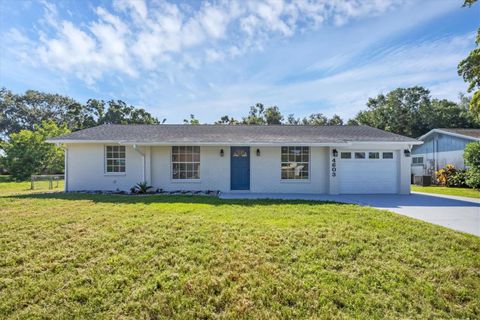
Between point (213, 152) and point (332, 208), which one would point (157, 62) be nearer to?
point (213, 152)

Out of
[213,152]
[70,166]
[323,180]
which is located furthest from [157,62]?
[323,180]

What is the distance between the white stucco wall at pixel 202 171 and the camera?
1141cm

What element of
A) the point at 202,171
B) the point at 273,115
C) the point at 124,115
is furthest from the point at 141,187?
the point at 273,115

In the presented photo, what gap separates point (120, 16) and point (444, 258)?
12.5m

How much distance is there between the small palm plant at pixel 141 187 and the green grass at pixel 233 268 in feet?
14.4

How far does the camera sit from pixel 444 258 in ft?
13.8

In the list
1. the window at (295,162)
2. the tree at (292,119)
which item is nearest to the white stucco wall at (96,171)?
the window at (295,162)

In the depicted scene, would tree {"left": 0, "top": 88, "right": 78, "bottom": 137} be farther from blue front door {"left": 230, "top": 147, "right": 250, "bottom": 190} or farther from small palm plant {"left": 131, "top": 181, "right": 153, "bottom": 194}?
blue front door {"left": 230, "top": 147, "right": 250, "bottom": 190}

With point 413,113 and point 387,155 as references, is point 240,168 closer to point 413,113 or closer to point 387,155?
point 387,155

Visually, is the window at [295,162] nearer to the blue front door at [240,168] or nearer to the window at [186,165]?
the blue front door at [240,168]

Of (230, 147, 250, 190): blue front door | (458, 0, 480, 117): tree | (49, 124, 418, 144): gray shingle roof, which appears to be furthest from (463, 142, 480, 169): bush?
(230, 147, 250, 190): blue front door

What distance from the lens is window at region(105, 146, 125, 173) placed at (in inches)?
454

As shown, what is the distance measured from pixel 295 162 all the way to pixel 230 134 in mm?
3738

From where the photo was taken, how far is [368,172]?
11555 mm
